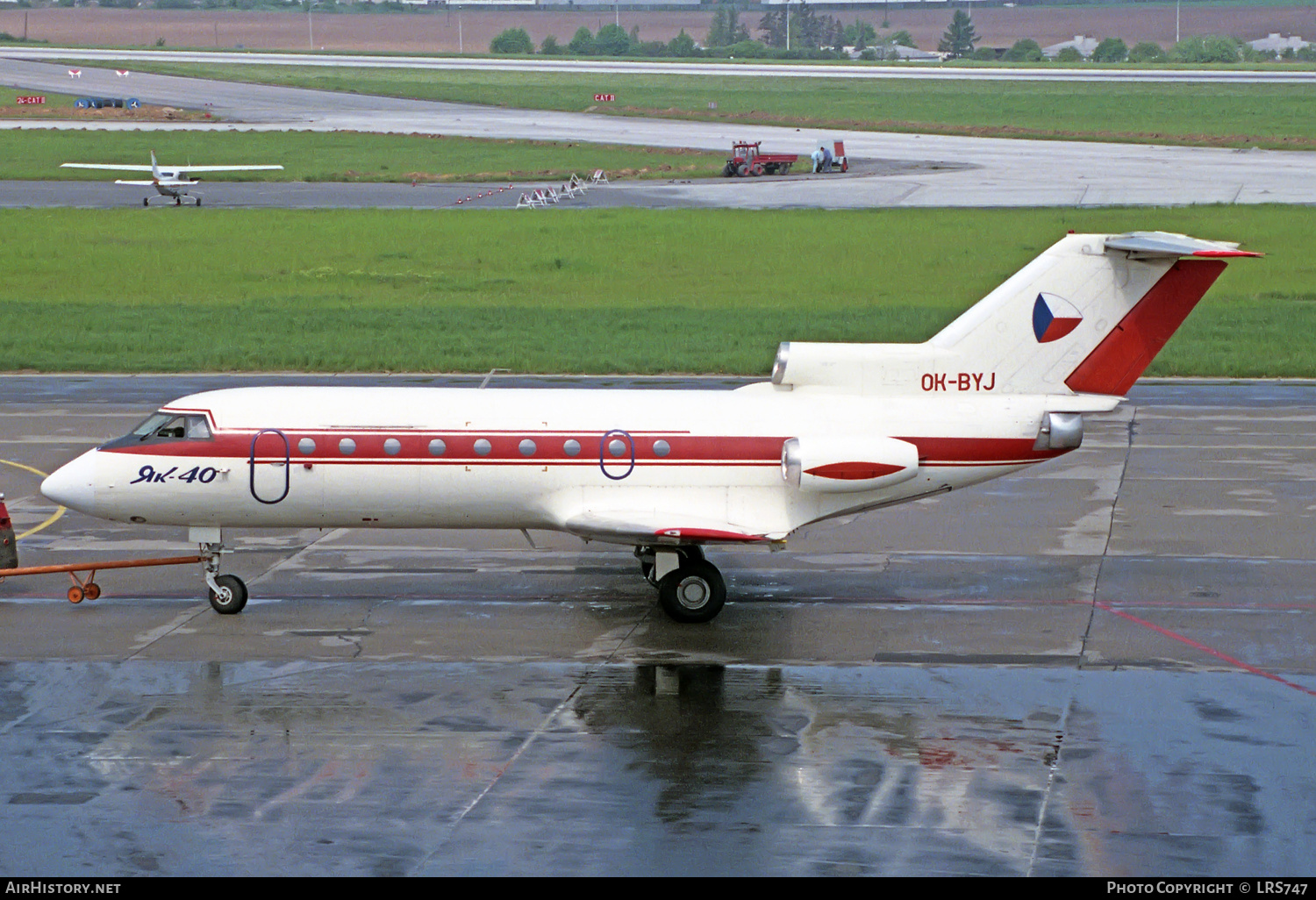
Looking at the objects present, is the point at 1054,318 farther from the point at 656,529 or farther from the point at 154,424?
the point at 154,424

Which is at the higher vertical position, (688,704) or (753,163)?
(753,163)

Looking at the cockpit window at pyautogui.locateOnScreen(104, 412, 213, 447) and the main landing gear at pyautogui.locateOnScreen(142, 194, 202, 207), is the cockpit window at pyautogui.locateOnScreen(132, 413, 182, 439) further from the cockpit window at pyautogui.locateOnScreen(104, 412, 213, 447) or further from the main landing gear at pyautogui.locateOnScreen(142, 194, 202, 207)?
the main landing gear at pyautogui.locateOnScreen(142, 194, 202, 207)

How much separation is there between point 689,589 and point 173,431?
7.57m

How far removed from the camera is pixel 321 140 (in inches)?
4469

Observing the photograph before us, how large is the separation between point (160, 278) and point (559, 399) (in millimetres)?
40672

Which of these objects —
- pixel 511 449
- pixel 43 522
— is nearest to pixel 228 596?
pixel 511 449

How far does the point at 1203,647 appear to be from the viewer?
20469 mm

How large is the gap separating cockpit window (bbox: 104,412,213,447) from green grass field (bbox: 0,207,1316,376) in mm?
19913

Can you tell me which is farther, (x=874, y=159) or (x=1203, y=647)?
(x=874, y=159)

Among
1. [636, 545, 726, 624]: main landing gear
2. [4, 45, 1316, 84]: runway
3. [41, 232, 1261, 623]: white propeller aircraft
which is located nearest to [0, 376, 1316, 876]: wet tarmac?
[636, 545, 726, 624]: main landing gear

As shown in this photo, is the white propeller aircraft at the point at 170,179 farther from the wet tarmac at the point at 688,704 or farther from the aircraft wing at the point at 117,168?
the wet tarmac at the point at 688,704

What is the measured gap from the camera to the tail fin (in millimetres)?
22312

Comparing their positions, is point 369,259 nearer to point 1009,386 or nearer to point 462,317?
point 462,317

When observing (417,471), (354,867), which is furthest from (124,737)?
(417,471)
